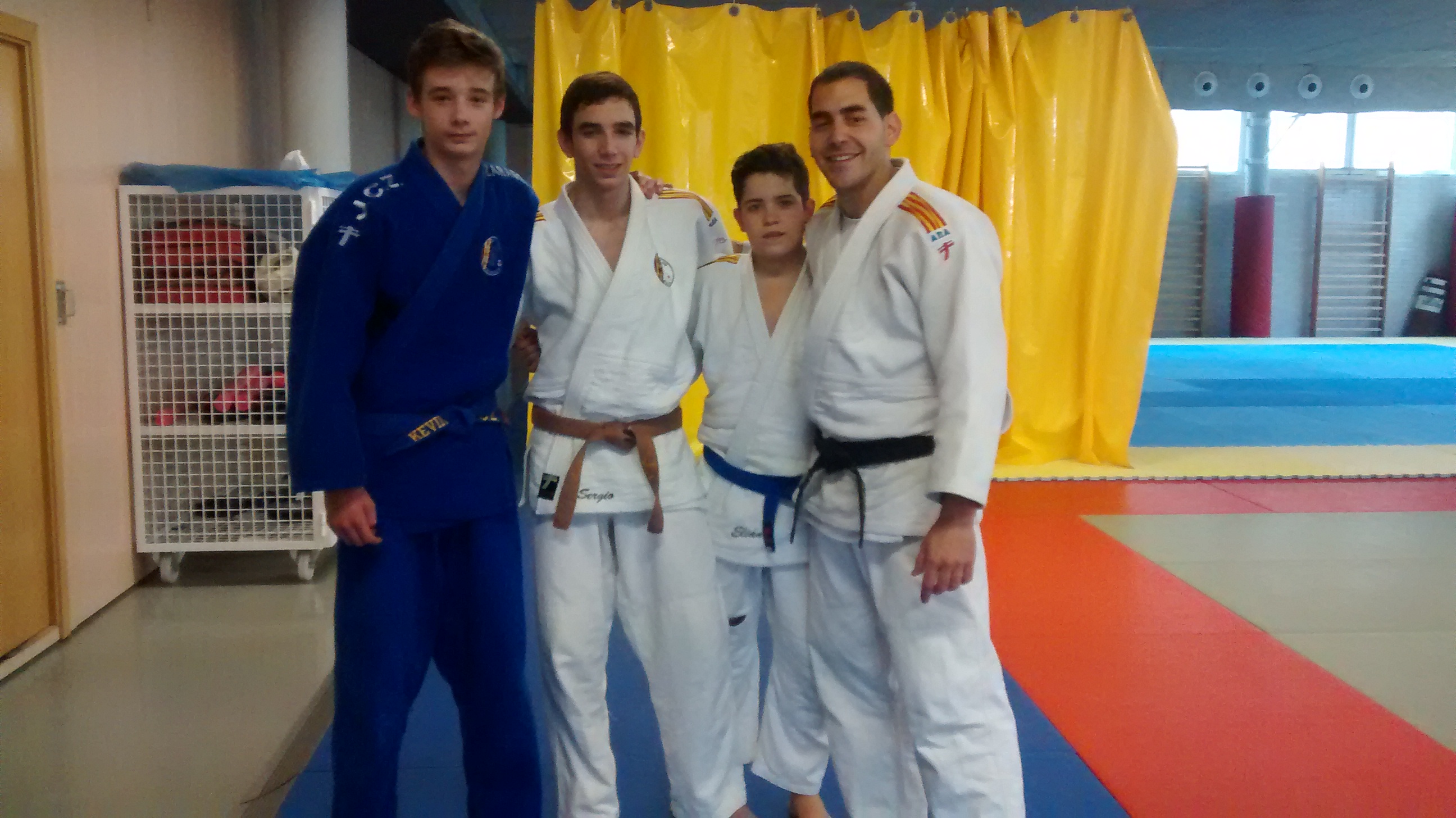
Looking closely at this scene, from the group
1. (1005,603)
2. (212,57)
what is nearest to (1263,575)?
(1005,603)

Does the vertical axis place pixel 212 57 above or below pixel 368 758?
above

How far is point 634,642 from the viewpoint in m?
2.13

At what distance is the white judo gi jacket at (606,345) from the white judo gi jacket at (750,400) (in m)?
0.08

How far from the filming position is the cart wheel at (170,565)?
4082 millimetres

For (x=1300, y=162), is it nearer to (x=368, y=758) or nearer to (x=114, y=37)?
(x=114, y=37)

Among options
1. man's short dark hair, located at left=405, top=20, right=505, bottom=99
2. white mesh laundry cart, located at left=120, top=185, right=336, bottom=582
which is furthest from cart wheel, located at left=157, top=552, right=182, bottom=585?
man's short dark hair, located at left=405, top=20, right=505, bottom=99

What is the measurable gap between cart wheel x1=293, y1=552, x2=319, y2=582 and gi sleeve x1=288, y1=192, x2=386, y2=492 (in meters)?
2.63

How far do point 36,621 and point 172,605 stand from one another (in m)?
0.50

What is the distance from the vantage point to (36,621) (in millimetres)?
3391

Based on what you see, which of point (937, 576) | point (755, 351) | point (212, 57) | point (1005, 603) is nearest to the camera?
point (937, 576)

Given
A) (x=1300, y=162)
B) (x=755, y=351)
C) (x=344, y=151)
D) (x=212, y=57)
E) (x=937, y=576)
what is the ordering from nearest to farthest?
(x=937, y=576)
(x=755, y=351)
(x=212, y=57)
(x=344, y=151)
(x=1300, y=162)

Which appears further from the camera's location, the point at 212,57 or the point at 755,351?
the point at 212,57

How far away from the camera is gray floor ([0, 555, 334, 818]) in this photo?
250cm

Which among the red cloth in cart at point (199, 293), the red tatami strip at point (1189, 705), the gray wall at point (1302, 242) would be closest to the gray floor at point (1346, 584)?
the red tatami strip at point (1189, 705)
